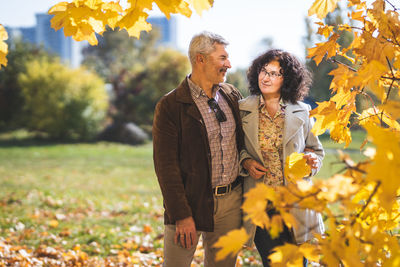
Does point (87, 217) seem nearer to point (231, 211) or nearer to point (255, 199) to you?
point (231, 211)

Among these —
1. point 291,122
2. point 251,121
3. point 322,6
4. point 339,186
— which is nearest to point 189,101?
point 251,121

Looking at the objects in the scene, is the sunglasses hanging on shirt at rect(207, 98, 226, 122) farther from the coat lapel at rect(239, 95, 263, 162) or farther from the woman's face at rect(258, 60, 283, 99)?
the woman's face at rect(258, 60, 283, 99)

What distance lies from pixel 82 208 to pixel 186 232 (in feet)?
14.6

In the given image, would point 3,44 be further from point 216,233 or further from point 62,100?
point 62,100

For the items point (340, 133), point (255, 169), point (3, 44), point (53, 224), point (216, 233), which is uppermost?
point (3, 44)

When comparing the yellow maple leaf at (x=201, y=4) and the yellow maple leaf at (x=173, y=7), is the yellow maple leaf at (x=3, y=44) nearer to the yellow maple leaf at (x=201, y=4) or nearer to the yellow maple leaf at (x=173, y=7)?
the yellow maple leaf at (x=173, y=7)

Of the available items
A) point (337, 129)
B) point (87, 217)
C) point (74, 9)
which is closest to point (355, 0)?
point (337, 129)

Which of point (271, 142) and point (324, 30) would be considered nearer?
point (324, 30)

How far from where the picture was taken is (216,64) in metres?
2.27


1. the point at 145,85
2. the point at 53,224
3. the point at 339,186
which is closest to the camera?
the point at 339,186

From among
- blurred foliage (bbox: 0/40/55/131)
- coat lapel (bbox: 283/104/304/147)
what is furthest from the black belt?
blurred foliage (bbox: 0/40/55/131)

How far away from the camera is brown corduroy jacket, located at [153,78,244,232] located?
7.07 ft

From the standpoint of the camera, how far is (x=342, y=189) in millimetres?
1065

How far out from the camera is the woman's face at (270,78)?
2.33 m
